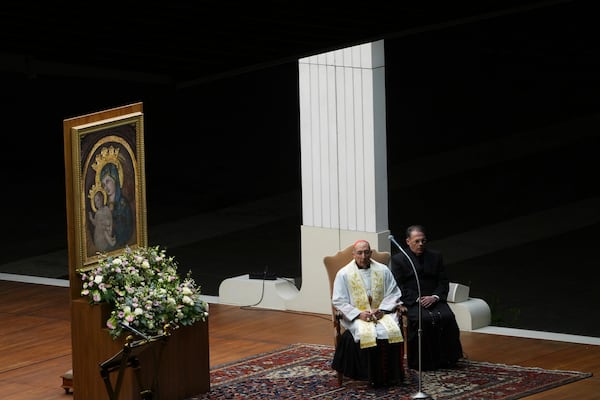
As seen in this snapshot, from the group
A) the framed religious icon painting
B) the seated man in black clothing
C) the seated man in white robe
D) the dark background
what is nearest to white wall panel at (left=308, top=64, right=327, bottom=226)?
the seated man in black clothing

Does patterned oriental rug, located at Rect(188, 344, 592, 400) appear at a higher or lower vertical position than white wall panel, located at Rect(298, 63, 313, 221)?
lower

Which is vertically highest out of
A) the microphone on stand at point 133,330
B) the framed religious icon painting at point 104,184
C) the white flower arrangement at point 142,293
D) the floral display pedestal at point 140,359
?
the framed religious icon painting at point 104,184

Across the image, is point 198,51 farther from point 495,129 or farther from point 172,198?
point 495,129

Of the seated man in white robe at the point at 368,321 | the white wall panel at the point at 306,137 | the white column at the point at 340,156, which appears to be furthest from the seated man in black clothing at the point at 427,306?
the white wall panel at the point at 306,137

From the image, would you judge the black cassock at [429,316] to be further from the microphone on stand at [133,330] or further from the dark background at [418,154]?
the microphone on stand at [133,330]

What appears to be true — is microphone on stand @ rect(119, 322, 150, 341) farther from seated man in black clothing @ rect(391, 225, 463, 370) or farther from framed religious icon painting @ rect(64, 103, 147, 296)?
seated man in black clothing @ rect(391, 225, 463, 370)

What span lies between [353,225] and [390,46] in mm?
18039

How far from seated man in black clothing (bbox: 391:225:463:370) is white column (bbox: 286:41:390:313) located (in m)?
1.25

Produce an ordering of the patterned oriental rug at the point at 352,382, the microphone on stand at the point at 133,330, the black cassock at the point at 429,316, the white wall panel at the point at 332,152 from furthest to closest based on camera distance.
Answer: the white wall panel at the point at 332,152, the black cassock at the point at 429,316, the patterned oriental rug at the point at 352,382, the microphone on stand at the point at 133,330

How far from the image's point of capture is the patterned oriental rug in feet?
31.0

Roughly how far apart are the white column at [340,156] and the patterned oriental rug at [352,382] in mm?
1524

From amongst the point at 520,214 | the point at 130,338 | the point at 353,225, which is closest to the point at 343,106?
the point at 353,225

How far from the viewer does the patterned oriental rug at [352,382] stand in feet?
31.0

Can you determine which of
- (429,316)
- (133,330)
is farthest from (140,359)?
(429,316)
